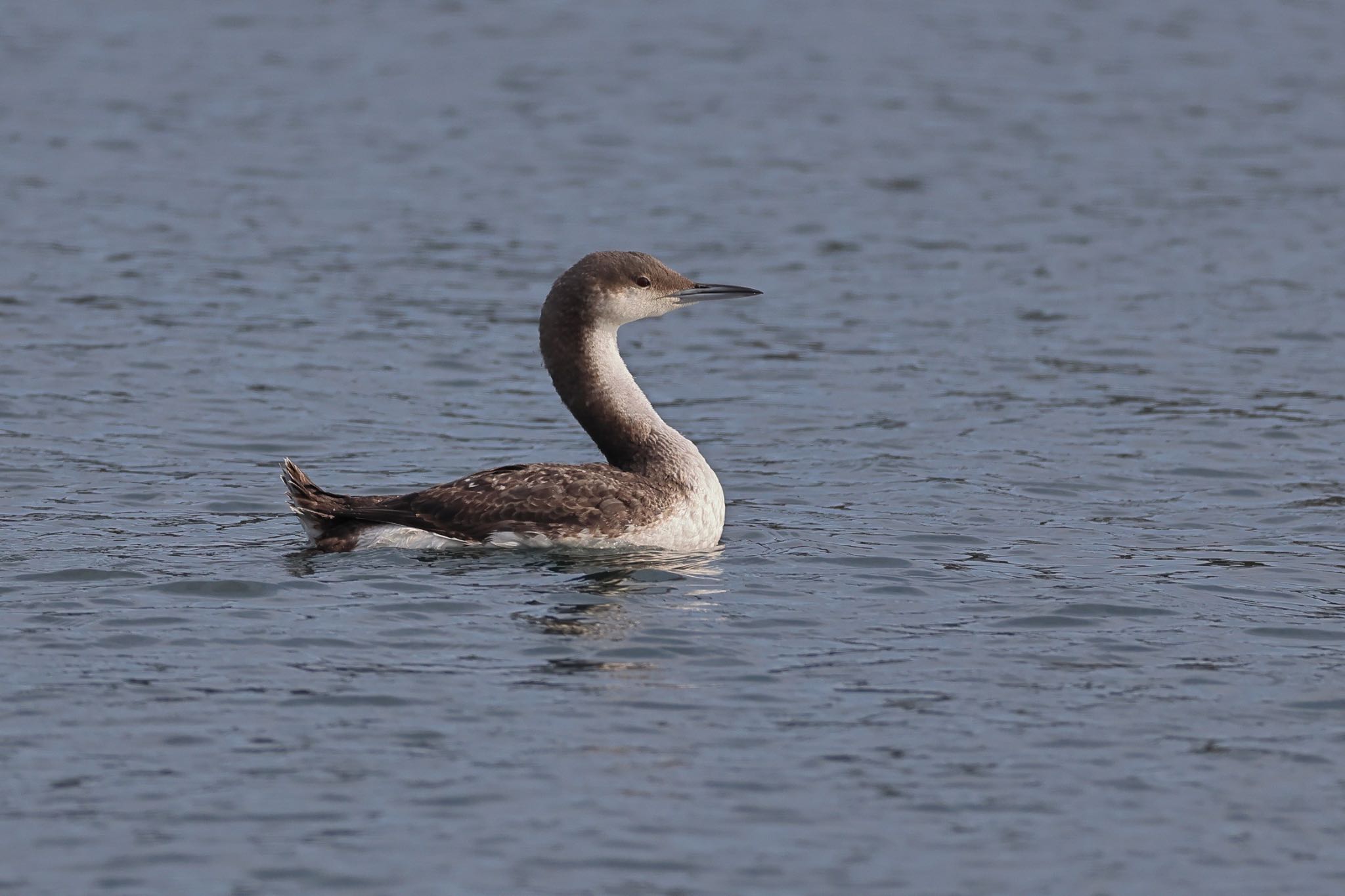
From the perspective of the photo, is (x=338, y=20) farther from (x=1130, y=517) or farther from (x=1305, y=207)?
(x=1130, y=517)

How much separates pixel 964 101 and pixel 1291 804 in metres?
21.4

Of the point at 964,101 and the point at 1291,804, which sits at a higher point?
the point at 964,101

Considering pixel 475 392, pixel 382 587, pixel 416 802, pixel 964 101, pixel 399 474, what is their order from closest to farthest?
pixel 416 802 → pixel 382 587 → pixel 399 474 → pixel 475 392 → pixel 964 101

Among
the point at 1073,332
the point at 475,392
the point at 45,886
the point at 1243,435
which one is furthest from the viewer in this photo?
the point at 1073,332

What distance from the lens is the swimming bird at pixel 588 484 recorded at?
10.7 metres

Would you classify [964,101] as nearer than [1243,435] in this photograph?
No

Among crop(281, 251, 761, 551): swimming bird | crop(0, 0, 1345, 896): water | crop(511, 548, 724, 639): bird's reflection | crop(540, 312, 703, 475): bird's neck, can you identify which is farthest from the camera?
crop(540, 312, 703, 475): bird's neck

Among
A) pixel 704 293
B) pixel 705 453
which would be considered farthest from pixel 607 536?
pixel 705 453

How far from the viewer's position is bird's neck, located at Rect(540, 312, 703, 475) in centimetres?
1152

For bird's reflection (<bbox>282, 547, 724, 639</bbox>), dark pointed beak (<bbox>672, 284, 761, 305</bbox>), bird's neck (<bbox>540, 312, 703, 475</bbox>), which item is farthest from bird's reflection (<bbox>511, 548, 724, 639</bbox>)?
dark pointed beak (<bbox>672, 284, 761, 305</bbox>)

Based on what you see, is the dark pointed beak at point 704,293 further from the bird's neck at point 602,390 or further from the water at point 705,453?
the water at point 705,453

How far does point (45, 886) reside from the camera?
21.6ft

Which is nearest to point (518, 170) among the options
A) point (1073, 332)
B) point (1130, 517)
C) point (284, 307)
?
point (284, 307)

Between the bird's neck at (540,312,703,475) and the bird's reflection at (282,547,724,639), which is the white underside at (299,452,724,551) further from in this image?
the bird's neck at (540,312,703,475)
